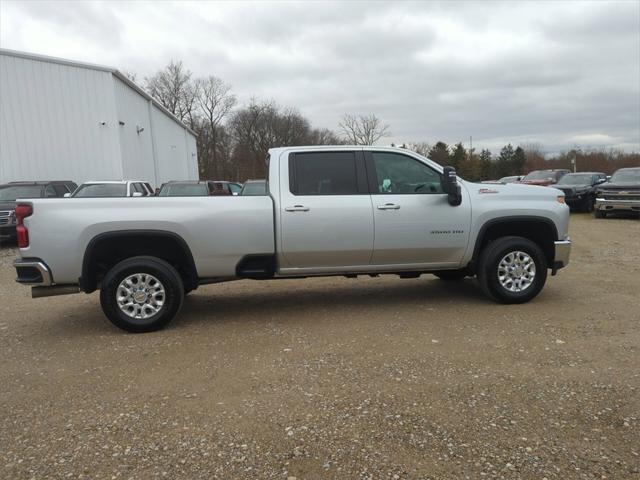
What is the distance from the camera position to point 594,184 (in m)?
19.9

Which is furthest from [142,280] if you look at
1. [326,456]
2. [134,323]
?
[326,456]

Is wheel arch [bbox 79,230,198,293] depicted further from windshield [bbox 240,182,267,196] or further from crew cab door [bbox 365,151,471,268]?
crew cab door [bbox 365,151,471,268]

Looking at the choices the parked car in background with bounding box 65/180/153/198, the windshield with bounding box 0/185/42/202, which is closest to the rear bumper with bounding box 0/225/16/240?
the windshield with bounding box 0/185/42/202

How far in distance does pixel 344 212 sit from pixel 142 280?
7.45ft

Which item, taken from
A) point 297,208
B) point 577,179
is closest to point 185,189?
point 297,208

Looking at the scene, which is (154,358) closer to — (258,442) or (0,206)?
(258,442)

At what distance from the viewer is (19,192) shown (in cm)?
1330

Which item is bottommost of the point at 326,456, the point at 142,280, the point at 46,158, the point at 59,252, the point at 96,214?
the point at 326,456

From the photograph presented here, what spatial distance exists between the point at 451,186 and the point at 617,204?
1350 centimetres

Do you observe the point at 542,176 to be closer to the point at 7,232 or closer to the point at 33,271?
the point at 7,232

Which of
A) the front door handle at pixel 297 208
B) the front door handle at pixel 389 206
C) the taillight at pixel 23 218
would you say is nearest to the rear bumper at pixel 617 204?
the front door handle at pixel 389 206

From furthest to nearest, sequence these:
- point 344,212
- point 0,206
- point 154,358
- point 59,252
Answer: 1. point 0,206
2. point 344,212
3. point 59,252
4. point 154,358

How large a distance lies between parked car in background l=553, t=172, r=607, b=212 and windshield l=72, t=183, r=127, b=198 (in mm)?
15813

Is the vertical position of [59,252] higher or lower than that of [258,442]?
higher
